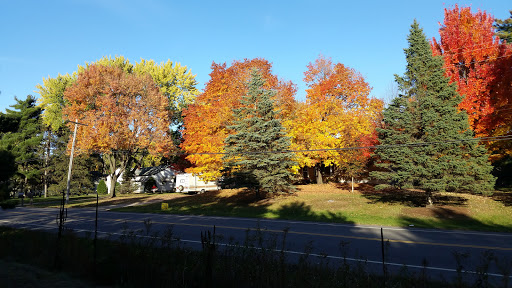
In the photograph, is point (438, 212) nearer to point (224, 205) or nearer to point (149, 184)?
point (224, 205)

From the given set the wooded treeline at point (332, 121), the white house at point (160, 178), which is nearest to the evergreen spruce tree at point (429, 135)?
the wooded treeline at point (332, 121)

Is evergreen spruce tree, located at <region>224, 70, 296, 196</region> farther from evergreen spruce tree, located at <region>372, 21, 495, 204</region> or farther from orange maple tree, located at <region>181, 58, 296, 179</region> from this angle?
evergreen spruce tree, located at <region>372, 21, 495, 204</region>

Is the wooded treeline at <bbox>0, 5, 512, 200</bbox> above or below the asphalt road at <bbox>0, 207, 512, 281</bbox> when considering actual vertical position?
above

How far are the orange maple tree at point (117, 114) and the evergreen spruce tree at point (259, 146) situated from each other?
482 inches

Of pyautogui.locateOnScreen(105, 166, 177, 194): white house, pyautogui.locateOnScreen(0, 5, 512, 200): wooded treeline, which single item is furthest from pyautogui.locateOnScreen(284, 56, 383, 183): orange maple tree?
pyautogui.locateOnScreen(105, 166, 177, 194): white house

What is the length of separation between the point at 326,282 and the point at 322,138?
23451mm

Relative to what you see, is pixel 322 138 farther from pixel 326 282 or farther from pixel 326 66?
pixel 326 282

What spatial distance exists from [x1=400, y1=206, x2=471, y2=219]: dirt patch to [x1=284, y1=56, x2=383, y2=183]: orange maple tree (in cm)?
843

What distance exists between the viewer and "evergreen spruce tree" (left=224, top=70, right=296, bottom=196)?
24.8m

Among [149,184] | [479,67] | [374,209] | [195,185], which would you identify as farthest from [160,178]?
[479,67]

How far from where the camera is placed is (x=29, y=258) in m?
8.82

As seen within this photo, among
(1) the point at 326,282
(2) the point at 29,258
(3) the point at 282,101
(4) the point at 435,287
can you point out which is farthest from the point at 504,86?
(2) the point at 29,258

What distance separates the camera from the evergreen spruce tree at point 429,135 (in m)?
19.0

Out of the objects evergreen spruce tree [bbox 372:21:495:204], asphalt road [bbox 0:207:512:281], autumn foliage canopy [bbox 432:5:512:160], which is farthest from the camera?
autumn foliage canopy [bbox 432:5:512:160]
